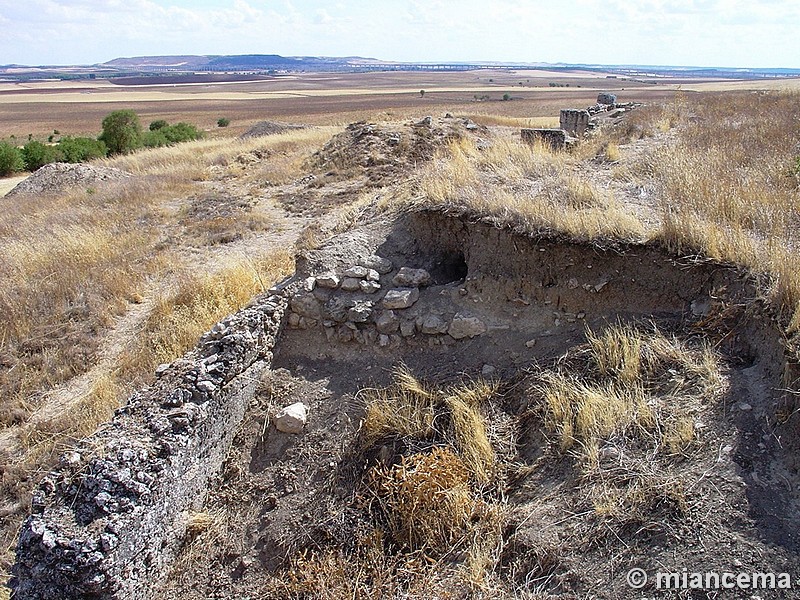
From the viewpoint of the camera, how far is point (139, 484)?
415cm

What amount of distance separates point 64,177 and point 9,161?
1420 cm

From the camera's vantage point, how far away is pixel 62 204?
16.2 meters

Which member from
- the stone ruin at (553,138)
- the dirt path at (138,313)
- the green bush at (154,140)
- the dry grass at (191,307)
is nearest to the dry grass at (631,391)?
the dry grass at (191,307)

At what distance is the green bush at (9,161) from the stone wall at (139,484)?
33.1 metres

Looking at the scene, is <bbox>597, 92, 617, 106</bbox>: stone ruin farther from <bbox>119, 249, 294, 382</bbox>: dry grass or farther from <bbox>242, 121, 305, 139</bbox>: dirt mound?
<bbox>119, 249, 294, 382</bbox>: dry grass

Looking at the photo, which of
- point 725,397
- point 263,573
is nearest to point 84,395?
point 263,573

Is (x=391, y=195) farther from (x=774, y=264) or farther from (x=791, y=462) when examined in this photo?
(x=791, y=462)

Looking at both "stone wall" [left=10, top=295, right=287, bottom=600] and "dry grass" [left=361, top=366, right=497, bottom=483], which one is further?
"dry grass" [left=361, top=366, right=497, bottom=483]

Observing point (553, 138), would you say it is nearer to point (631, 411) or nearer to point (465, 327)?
point (465, 327)

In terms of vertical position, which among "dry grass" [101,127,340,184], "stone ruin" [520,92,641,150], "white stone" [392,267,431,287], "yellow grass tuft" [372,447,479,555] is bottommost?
"yellow grass tuft" [372,447,479,555]

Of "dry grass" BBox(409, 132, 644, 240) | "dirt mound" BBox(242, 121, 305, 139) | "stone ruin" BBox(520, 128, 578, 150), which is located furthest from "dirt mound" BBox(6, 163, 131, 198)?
"dry grass" BBox(409, 132, 644, 240)

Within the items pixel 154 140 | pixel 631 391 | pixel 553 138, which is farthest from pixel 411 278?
pixel 154 140

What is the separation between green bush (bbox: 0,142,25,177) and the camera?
3039cm

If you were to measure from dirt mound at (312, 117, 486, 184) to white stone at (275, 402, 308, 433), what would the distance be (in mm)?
10219
